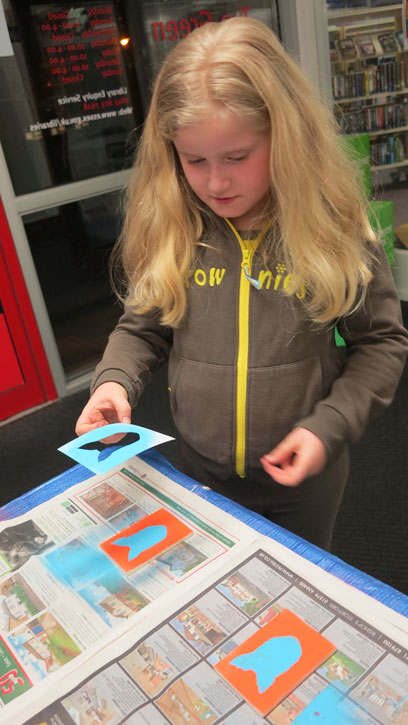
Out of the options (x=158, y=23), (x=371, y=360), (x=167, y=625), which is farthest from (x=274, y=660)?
(x=158, y=23)

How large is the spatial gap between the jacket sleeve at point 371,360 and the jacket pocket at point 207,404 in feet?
0.40

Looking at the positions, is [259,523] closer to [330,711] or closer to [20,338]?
[330,711]

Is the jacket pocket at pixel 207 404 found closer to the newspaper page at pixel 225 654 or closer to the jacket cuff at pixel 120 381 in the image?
the jacket cuff at pixel 120 381

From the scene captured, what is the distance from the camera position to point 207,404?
2.78 feet

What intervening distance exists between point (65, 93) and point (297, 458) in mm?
2193

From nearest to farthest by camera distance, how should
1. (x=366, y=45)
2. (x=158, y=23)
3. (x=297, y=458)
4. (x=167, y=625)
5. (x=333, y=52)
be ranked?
(x=167, y=625) < (x=297, y=458) < (x=158, y=23) < (x=366, y=45) < (x=333, y=52)

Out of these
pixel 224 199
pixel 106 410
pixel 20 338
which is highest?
pixel 224 199

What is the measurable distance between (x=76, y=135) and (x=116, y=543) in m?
2.20

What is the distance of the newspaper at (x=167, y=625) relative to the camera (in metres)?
0.51

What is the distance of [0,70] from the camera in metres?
2.16

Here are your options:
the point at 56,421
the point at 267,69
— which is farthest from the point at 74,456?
the point at 56,421

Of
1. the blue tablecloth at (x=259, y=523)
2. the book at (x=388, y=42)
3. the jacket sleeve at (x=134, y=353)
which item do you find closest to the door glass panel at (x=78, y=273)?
the book at (x=388, y=42)

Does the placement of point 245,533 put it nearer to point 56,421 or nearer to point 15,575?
point 15,575

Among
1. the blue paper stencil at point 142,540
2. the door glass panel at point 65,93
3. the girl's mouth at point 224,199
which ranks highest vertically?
the door glass panel at point 65,93
